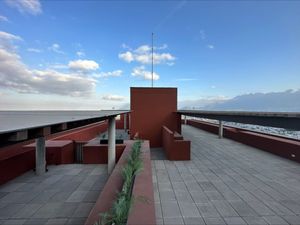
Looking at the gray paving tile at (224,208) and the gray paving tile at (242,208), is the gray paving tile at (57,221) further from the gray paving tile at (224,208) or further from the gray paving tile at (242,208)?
the gray paving tile at (242,208)

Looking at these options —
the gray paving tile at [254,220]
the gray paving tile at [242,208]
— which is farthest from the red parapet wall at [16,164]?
the gray paving tile at [254,220]

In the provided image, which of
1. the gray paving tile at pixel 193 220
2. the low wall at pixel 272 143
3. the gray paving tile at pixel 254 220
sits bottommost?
the gray paving tile at pixel 193 220

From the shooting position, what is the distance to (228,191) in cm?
474

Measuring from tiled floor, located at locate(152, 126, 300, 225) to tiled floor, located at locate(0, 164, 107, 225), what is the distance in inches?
69.9

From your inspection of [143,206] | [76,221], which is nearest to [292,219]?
[143,206]

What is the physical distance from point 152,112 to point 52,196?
7.87 meters

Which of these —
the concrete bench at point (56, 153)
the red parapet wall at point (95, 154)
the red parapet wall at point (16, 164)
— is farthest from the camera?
the red parapet wall at point (95, 154)

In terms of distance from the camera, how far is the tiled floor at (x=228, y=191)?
3561 millimetres

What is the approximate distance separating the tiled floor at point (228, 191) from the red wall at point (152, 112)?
4594 mm

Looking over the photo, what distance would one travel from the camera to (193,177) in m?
5.82

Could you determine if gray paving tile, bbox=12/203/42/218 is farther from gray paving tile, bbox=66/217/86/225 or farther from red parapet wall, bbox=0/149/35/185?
red parapet wall, bbox=0/149/35/185

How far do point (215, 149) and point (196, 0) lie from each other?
301 inches

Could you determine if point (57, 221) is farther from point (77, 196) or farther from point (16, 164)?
point (16, 164)

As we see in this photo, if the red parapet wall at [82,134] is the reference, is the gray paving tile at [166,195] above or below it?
below
